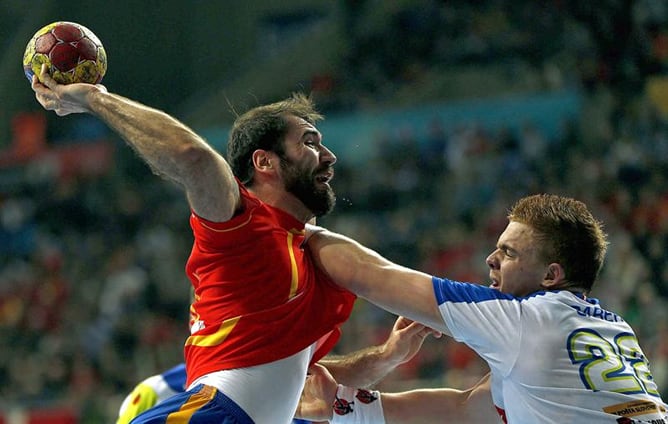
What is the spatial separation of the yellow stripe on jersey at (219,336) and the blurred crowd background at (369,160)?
506 centimetres

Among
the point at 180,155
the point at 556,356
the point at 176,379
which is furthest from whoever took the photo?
the point at 176,379

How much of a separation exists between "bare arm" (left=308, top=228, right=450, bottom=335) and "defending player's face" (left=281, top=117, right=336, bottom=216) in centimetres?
17

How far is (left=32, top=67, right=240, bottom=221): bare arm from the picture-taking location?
3475mm

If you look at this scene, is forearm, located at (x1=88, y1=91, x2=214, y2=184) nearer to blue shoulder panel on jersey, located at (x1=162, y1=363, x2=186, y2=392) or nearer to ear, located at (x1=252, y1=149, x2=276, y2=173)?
ear, located at (x1=252, y1=149, x2=276, y2=173)

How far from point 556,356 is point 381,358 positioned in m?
1.04

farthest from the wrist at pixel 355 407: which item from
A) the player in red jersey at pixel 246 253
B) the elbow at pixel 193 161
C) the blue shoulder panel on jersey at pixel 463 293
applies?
the elbow at pixel 193 161

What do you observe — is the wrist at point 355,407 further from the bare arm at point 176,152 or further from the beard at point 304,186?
the bare arm at point 176,152

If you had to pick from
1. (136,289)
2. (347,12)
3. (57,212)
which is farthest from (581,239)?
(347,12)

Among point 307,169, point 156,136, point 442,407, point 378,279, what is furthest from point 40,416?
point 156,136

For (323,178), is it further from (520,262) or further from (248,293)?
(520,262)

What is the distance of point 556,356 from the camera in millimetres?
3635

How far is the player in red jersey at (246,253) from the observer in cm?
356

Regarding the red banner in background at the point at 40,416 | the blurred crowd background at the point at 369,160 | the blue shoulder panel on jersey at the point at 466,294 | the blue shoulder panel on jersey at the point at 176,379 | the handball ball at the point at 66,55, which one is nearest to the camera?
the blue shoulder panel on jersey at the point at 466,294

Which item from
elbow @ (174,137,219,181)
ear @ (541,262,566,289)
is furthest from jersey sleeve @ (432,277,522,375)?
elbow @ (174,137,219,181)
